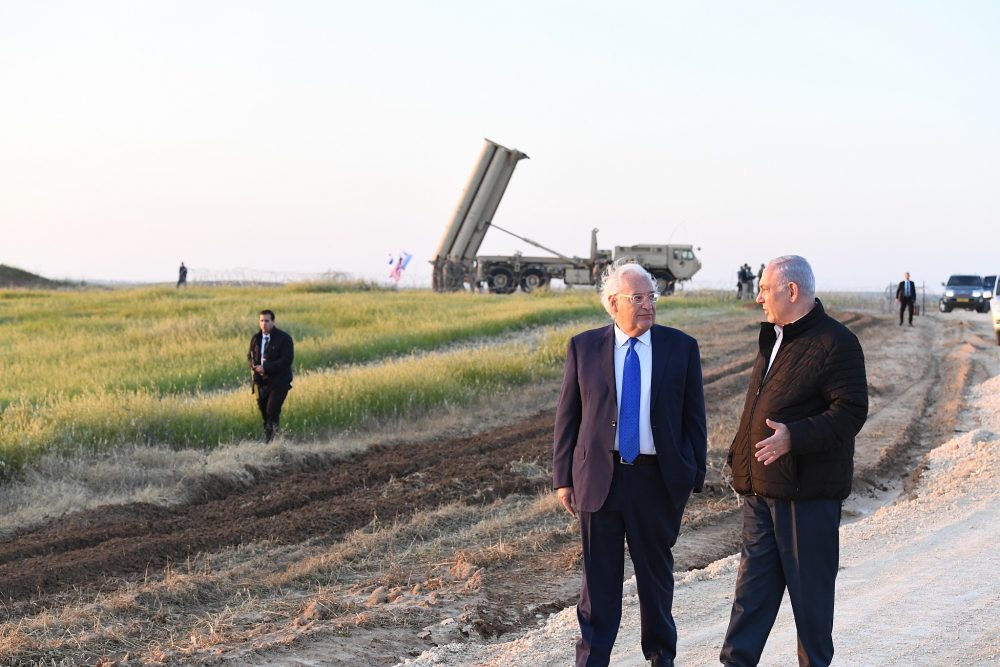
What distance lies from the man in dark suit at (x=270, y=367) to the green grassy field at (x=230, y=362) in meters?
0.63

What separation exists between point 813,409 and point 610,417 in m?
0.82

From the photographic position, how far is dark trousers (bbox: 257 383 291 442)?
43.0 ft

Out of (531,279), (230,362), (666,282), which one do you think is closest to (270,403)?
(230,362)

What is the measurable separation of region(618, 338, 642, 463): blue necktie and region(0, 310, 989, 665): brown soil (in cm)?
199

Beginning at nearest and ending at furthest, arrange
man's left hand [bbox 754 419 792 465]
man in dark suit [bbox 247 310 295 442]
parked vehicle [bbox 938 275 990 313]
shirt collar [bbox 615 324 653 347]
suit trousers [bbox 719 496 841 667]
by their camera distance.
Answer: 1. man's left hand [bbox 754 419 792 465]
2. suit trousers [bbox 719 496 841 667]
3. shirt collar [bbox 615 324 653 347]
4. man in dark suit [bbox 247 310 295 442]
5. parked vehicle [bbox 938 275 990 313]

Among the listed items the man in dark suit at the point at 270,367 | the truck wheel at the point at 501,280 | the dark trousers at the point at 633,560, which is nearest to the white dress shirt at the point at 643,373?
the dark trousers at the point at 633,560

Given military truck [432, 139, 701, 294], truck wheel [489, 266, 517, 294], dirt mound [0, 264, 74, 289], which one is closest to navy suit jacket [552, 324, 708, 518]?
military truck [432, 139, 701, 294]

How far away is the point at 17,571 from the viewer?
7.94 m

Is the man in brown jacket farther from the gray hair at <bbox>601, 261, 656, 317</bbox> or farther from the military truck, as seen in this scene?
the military truck

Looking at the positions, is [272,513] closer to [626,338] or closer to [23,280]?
[626,338]

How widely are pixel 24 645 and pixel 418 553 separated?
3.09m

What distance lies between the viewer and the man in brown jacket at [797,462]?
15.0 ft

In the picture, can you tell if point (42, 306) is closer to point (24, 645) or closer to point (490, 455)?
point (490, 455)

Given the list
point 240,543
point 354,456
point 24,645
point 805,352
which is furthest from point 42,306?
point 805,352
